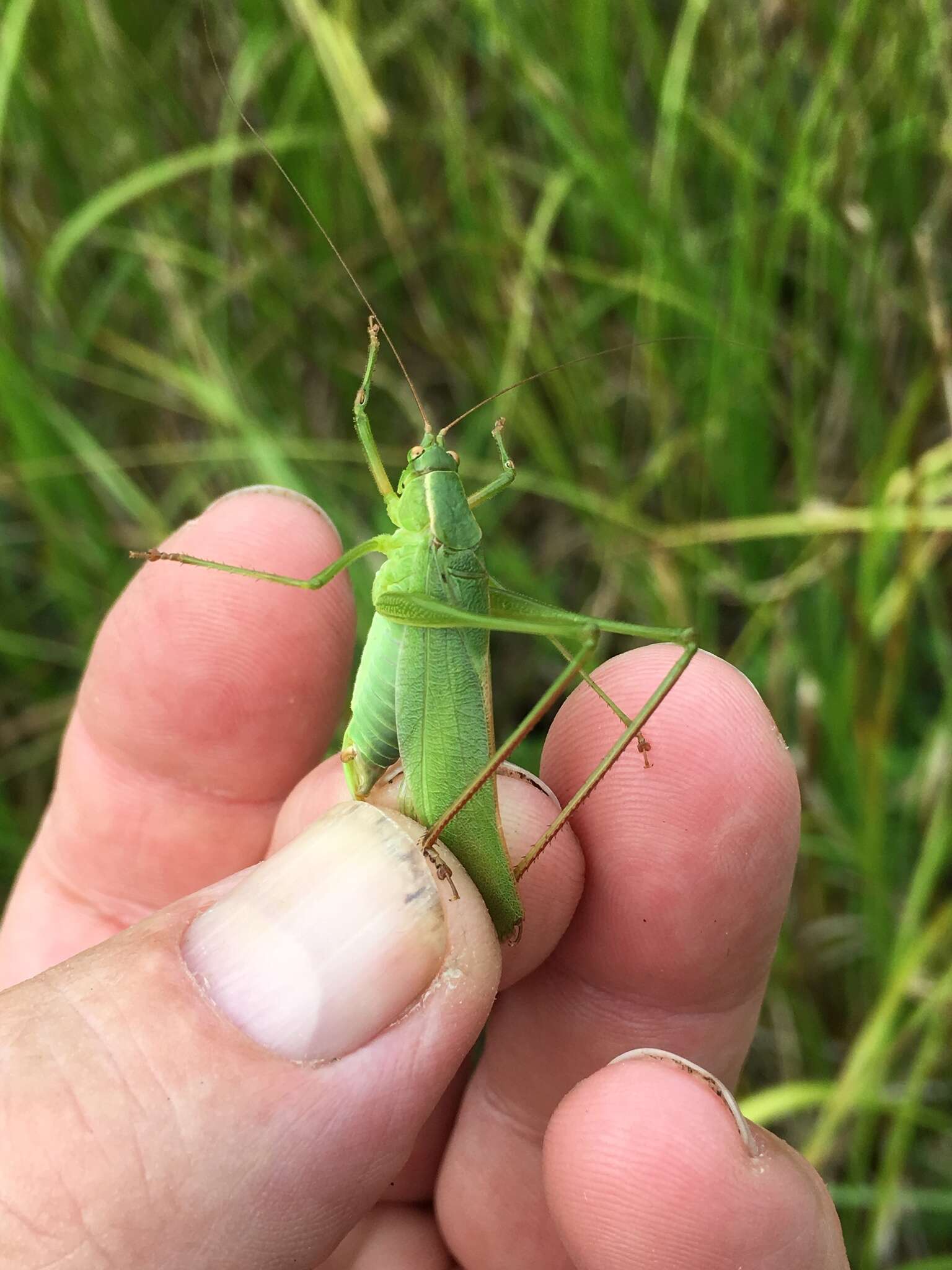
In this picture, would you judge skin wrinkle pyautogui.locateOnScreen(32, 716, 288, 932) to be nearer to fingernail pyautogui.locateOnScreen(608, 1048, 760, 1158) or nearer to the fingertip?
the fingertip

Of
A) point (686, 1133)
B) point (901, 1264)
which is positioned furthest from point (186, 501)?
point (901, 1264)

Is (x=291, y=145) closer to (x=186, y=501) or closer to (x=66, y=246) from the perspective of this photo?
(x=66, y=246)

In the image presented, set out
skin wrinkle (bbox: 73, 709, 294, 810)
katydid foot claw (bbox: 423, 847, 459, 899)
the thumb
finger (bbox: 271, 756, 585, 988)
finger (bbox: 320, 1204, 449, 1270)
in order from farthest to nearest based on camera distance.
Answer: skin wrinkle (bbox: 73, 709, 294, 810)
finger (bbox: 320, 1204, 449, 1270)
finger (bbox: 271, 756, 585, 988)
katydid foot claw (bbox: 423, 847, 459, 899)
the thumb

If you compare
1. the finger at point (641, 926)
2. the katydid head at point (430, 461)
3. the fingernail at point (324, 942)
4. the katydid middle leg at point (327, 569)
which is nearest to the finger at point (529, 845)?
the finger at point (641, 926)

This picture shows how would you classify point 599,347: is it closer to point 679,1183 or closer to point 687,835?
point 687,835

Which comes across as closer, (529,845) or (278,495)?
(529,845)

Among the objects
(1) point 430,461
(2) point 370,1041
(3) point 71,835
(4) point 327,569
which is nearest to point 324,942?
(2) point 370,1041

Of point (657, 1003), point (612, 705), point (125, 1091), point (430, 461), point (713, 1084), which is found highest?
point (430, 461)

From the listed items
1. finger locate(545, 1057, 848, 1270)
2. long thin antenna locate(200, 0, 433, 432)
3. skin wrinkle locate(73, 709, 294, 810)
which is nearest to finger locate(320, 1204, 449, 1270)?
finger locate(545, 1057, 848, 1270)
